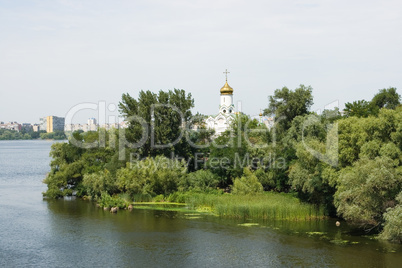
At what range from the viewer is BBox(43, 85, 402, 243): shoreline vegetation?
25.6m

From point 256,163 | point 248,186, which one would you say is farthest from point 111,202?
point 256,163

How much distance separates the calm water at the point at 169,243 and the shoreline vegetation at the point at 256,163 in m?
1.77

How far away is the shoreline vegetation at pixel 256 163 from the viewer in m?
25.6

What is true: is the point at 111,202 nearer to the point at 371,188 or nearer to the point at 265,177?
the point at 265,177

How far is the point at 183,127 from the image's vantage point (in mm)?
45688

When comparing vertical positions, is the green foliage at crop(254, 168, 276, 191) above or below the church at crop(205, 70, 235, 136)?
below

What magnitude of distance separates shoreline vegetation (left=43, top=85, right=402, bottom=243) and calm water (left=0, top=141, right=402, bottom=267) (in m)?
1.77

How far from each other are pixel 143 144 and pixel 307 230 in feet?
66.2

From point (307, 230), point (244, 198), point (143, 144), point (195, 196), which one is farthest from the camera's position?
point (143, 144)

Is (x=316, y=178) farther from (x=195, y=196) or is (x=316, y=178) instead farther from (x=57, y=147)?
(x=57, y=147)

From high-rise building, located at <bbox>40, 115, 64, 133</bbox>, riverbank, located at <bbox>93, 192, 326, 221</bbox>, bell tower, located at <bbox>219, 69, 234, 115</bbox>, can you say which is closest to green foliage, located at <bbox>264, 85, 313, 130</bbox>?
riverbank, located at <bbox>93, 192, 326, 221</bbox>

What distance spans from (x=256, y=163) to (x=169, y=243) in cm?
A: 1674

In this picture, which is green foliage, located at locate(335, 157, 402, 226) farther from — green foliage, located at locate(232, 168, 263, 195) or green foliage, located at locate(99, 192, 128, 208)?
green foliage, located at locate(99, 192, 128, 208)

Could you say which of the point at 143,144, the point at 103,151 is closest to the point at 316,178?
the point at 143,144
